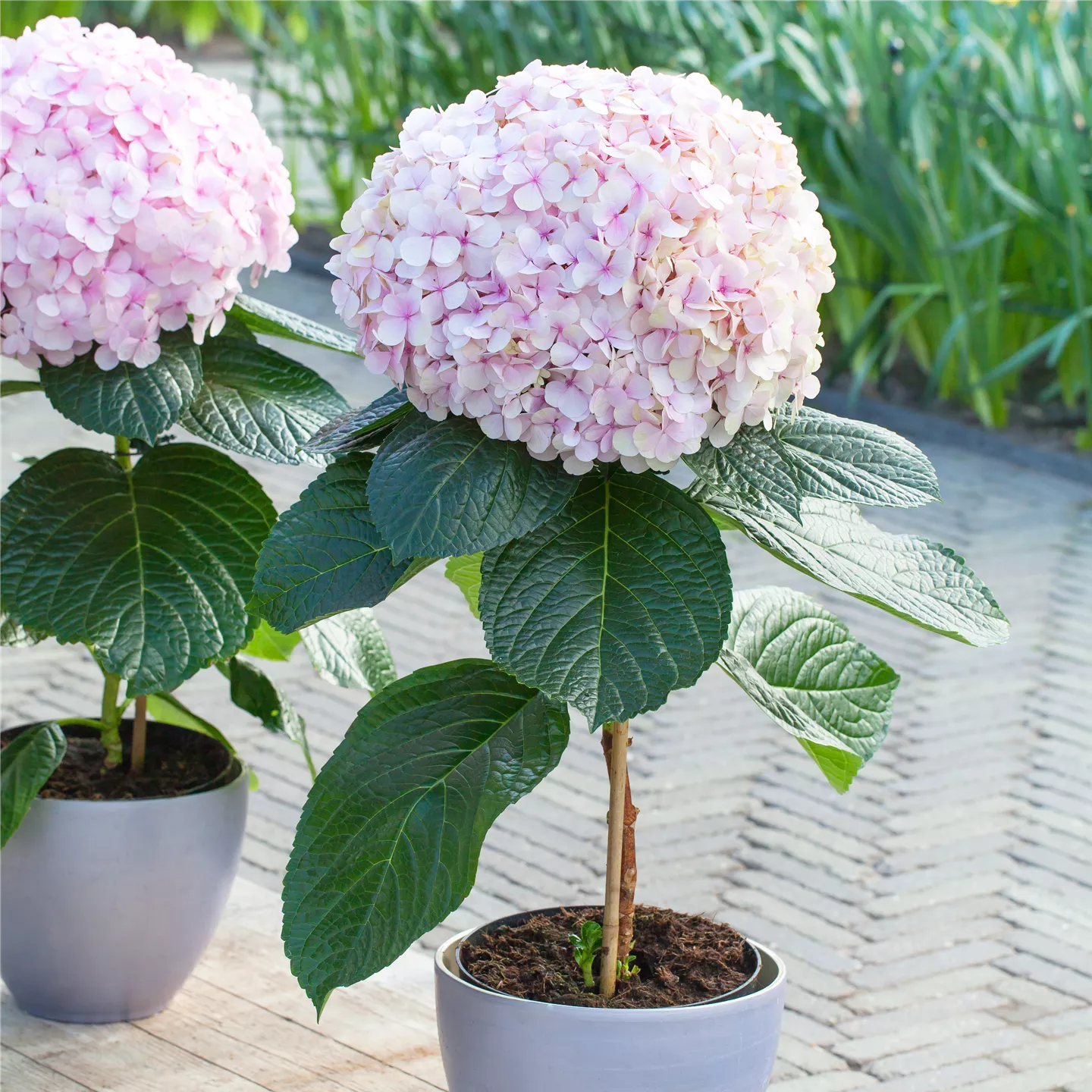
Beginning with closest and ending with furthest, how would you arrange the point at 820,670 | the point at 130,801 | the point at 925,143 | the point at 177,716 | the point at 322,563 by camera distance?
the point at 322,563 < the point at 820,670 < the point at 130,801 < the point at 177,716 < the point at 925,143

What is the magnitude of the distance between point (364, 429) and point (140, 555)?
14.8 inches

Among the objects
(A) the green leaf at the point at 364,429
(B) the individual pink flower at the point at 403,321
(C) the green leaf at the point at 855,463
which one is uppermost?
(B) the individual pink flower at the point at 403,321

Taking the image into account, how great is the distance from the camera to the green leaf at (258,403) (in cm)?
156

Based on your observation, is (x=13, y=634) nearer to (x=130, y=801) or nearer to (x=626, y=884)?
(x=130, y=801)

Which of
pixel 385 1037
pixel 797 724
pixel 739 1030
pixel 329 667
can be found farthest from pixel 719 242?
pixel 385 1037

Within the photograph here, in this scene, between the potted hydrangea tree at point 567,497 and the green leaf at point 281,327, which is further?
the green leaf at point 281,327

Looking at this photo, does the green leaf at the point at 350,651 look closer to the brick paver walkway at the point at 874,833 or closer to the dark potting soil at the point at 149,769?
the dark potting soil at the point at 149,769

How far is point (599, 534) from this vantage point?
1256 millimetres

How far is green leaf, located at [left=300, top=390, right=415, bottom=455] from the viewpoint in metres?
1.30

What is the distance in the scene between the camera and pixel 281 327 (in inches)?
65.8

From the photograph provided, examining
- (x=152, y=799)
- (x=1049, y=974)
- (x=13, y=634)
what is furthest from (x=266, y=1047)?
(x=1049, y=974)

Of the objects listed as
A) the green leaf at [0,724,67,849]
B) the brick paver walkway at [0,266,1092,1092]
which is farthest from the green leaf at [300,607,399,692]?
the brick paver walkway at [0,266,1092,1092]

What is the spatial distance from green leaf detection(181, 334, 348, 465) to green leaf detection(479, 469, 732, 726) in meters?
0.37

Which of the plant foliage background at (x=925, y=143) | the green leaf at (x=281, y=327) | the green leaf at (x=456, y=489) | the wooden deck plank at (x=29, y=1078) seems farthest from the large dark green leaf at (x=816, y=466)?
the plant foliage background at (x=925, y=143)
